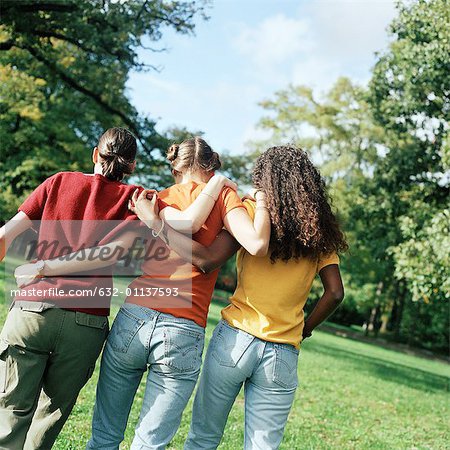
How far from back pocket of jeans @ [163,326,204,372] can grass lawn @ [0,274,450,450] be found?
222 centimetres

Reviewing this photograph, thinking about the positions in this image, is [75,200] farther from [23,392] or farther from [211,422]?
[211,422]

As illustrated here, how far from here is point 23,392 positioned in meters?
2.88

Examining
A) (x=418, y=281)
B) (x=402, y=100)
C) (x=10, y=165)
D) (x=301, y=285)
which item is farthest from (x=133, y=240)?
(x=10, y=165)

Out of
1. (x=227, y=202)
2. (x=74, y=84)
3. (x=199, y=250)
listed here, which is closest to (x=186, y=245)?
(x=199, y=250)

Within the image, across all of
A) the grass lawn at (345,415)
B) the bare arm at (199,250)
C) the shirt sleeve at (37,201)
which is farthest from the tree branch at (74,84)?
the bare arm at (199,250)

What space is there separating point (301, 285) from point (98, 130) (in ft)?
87.7

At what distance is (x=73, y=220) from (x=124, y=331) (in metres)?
0.63

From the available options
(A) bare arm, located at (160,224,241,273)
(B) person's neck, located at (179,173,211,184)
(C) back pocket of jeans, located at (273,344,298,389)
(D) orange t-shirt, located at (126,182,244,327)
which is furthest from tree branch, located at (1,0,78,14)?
(C) back pocket of jeans, located at (273,344,298,389)

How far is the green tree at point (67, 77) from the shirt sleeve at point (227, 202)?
12.1m

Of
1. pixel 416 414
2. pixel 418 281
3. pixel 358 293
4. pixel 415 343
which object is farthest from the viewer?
pixel 415 343

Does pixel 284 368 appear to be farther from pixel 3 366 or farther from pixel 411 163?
pixel 411 163

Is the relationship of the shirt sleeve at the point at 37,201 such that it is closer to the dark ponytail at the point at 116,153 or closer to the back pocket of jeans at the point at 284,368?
the dark ponytail at the point at 116,153

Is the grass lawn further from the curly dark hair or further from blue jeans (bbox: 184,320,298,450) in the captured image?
the curly dark hair

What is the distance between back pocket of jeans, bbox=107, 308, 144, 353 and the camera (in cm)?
290
